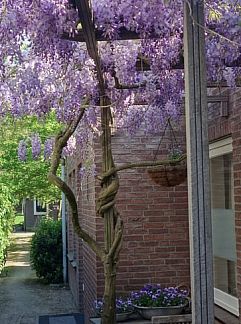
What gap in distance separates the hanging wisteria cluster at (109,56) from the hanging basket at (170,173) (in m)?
0.51

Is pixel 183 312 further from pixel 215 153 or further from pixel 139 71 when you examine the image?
pixel 139 71

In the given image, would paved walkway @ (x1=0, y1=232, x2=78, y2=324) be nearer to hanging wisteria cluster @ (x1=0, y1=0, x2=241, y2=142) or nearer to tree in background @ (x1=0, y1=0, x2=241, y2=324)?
hanging wisteria cluster @ (x1=0, y1=0, x2=241, y2=142)

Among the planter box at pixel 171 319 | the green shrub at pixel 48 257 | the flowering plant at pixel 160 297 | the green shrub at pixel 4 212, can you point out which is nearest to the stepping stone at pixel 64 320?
the flowering plant at pixel 160 297

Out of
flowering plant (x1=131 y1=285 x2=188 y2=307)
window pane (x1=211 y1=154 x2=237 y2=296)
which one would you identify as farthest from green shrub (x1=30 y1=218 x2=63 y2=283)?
window pane (x1=211 y1=154 x2=237 y2=296)

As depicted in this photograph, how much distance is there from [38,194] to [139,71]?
54.7 feet

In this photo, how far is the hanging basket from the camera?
544 centimetres

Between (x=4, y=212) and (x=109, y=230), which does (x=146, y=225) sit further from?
(x=4, y=212)

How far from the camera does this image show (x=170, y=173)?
5.46 metres

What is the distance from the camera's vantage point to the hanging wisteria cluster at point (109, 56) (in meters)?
3.62

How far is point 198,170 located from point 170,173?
9.44ft

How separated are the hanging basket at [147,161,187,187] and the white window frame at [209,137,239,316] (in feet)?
1.32

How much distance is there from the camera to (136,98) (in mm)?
5438

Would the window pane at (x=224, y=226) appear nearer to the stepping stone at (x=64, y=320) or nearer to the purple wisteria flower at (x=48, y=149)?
the stepping stone at (x=64, y=320)

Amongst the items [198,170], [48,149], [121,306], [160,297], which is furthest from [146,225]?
[198,170]
